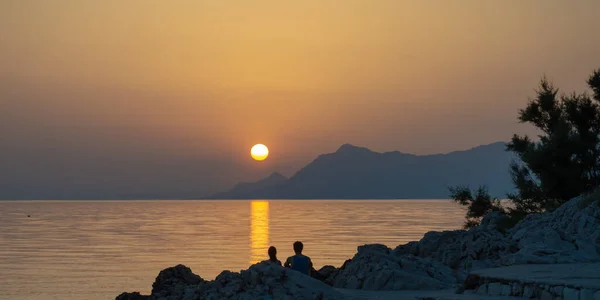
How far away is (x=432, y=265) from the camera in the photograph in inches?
896

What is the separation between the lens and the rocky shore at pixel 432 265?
17.4m

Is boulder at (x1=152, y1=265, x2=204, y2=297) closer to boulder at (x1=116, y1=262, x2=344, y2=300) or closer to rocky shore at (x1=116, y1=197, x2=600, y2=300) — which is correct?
rocky shore at (x1=116, y1=197, x2=600, y2=300)

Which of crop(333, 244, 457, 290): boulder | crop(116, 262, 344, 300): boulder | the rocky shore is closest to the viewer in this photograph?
crop(116, 262, 344, 300): boulder

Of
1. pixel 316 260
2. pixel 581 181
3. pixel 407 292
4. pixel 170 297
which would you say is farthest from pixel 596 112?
pixel 170 297

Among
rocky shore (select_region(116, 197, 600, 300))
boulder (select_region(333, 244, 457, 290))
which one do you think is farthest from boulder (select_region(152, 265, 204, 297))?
boulder (select_region(333, 244, 457, 290))

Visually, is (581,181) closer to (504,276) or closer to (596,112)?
(596,112)

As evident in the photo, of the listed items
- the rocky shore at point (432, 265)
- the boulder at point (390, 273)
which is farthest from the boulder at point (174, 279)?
the boulder at point (390, 273)

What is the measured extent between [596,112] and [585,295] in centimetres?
3755

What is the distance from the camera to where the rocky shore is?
57.1 ft

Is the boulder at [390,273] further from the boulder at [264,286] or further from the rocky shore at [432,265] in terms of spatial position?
the boulder at [264,286]

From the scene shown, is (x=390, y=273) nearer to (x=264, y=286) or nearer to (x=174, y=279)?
(x=264, y=286)

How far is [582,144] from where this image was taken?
149 ft

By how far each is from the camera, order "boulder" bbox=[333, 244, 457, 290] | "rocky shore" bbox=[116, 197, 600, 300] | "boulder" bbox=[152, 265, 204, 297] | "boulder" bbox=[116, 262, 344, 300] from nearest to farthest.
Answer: "boulder" bbox=[116, 262, 344, 300] < "rocky shore" bbox=[116, 197, 600, 300] < "boulder" bbox=[333, 244, 457, 290] < "boulder" bbox=[152, 265, 204, 297]

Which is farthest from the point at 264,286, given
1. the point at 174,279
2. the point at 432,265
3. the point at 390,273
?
the point at 174,279
